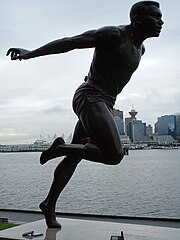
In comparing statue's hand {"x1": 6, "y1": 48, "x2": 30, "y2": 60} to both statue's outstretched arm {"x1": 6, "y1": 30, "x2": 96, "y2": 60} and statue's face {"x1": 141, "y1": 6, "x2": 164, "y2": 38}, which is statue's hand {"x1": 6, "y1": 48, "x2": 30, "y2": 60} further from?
statue's face {"x1": 141, "y1": 6, "x2": 164, "y2": 38}

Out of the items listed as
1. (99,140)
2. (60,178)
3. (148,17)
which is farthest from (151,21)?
(60,178)

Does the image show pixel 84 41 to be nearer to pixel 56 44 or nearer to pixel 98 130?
pixel 56 44

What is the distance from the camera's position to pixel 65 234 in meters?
5.77

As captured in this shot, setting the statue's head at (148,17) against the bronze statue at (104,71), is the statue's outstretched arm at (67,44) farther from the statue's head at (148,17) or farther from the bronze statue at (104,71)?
the statue's head at (148,17)

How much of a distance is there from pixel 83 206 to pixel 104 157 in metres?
22.1

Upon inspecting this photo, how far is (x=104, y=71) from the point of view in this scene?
18.9 feet

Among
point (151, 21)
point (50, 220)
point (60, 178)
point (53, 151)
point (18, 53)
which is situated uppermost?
point (151, 21)

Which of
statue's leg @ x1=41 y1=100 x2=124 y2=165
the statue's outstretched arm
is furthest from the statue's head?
statue's leg @ x1=41 y1=100 x2=124 y2=165

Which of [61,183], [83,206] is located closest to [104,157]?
[61,183]

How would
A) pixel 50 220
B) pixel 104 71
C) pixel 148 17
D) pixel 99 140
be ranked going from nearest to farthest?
pixel 99 140 → pixel 148 17 → pixel 104 71 → pixel 50 220

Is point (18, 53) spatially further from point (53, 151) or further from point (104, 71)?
point (53, 151)

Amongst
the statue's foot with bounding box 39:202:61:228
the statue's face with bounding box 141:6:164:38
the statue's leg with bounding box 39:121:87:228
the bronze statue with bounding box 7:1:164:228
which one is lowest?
the statue's foot with bounding box 39:202:61:228

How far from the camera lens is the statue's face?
5473 mm

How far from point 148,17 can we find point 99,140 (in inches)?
69.3
